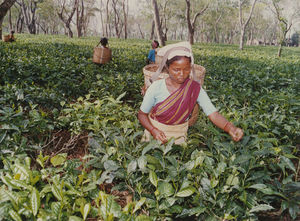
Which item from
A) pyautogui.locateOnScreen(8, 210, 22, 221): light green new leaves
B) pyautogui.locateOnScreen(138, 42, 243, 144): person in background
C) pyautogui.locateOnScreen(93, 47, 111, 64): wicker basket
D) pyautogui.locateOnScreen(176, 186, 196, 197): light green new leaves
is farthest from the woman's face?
pyautogui.locateOnScreen(93, 47, 111, 64): wicker basket

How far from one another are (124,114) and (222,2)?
40.8 m

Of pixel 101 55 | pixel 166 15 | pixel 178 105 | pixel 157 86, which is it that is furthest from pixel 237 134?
pixel 166 15

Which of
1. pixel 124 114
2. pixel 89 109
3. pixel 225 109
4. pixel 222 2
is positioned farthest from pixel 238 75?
pixel 222 2

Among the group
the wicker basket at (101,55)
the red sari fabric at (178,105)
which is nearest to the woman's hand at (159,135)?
the red sari fabric at (178,105)

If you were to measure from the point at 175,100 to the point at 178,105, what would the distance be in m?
0.06

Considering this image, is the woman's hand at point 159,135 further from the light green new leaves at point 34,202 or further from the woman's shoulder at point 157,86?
the light green new leaves at point 34,202

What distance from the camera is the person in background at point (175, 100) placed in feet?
6.51

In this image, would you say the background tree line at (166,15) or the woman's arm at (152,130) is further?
the background tree line at (166,15)

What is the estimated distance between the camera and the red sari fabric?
2086mm

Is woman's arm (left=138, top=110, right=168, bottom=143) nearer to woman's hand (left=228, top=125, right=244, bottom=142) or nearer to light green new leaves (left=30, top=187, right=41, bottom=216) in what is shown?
woman's hand (left=228, top=125, right=244, bottom=142)

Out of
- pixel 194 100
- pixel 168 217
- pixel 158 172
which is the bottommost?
pixel 168 217

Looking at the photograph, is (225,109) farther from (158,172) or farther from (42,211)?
(42,211)

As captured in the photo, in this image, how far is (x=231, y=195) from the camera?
197 cm

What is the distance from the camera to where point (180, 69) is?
1981mm
